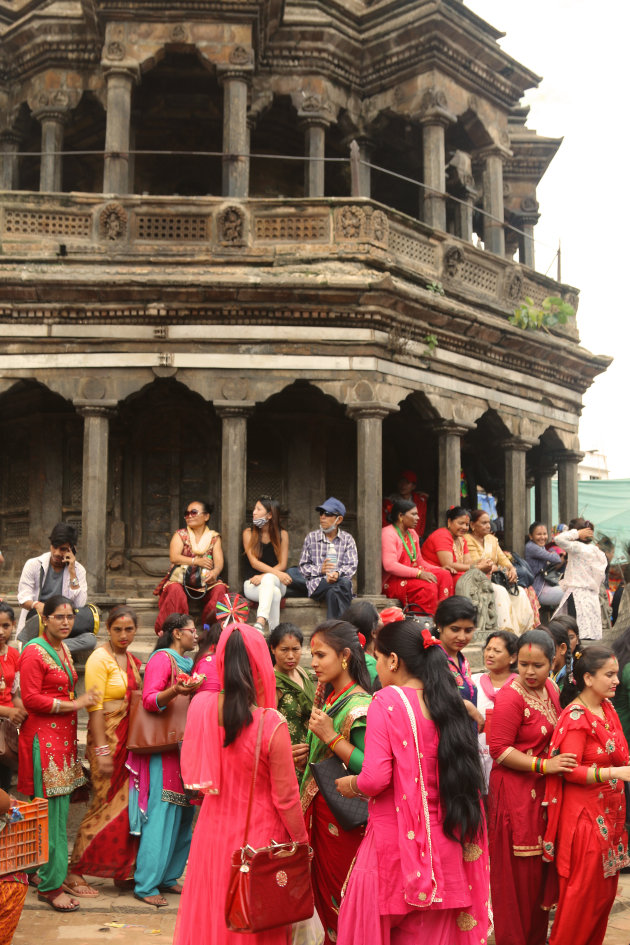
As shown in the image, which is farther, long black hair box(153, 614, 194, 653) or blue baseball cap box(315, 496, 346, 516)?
blue baseball cap box(315, 496, 346, 516)

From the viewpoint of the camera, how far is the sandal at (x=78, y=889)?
→ 5.98 meters

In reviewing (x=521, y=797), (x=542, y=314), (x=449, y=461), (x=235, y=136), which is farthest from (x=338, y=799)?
(x=542, y=314)

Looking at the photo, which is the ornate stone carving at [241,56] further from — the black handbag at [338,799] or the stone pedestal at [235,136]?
the black handbag at [338,799]

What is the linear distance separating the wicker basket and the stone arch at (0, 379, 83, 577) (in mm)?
8551

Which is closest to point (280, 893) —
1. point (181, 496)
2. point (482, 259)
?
point (181, 496)

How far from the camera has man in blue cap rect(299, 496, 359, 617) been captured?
32.8 ft

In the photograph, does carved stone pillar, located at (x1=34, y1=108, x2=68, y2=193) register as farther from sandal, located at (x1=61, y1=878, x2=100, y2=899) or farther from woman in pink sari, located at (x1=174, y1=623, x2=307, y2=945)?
woman in pink sari, located at (x1=174, y1=623, x2=307, y2=945)

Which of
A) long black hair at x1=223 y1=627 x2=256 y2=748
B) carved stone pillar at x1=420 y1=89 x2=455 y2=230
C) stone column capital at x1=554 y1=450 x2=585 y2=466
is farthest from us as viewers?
stone column capital at x1=554 y1=450 x2=585 y2=466

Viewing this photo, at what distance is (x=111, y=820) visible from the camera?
20.1ft

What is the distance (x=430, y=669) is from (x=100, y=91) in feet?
41.4

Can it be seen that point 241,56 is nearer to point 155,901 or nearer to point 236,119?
point 236,119

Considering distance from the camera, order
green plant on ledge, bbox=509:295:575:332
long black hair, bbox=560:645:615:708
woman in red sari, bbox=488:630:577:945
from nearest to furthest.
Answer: long black hair, bbox=560:645:615:708
woman in red sari, bbox=488:630:577:945
green plant on ledge, bbox=509:295:575:332

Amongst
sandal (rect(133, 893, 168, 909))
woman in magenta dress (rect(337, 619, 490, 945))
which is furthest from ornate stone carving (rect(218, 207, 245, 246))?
woman in magenta dress (rect(337, 619, 490, 945))

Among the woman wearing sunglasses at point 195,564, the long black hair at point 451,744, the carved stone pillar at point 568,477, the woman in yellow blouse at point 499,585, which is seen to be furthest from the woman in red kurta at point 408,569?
the long black hair at point 451,744
